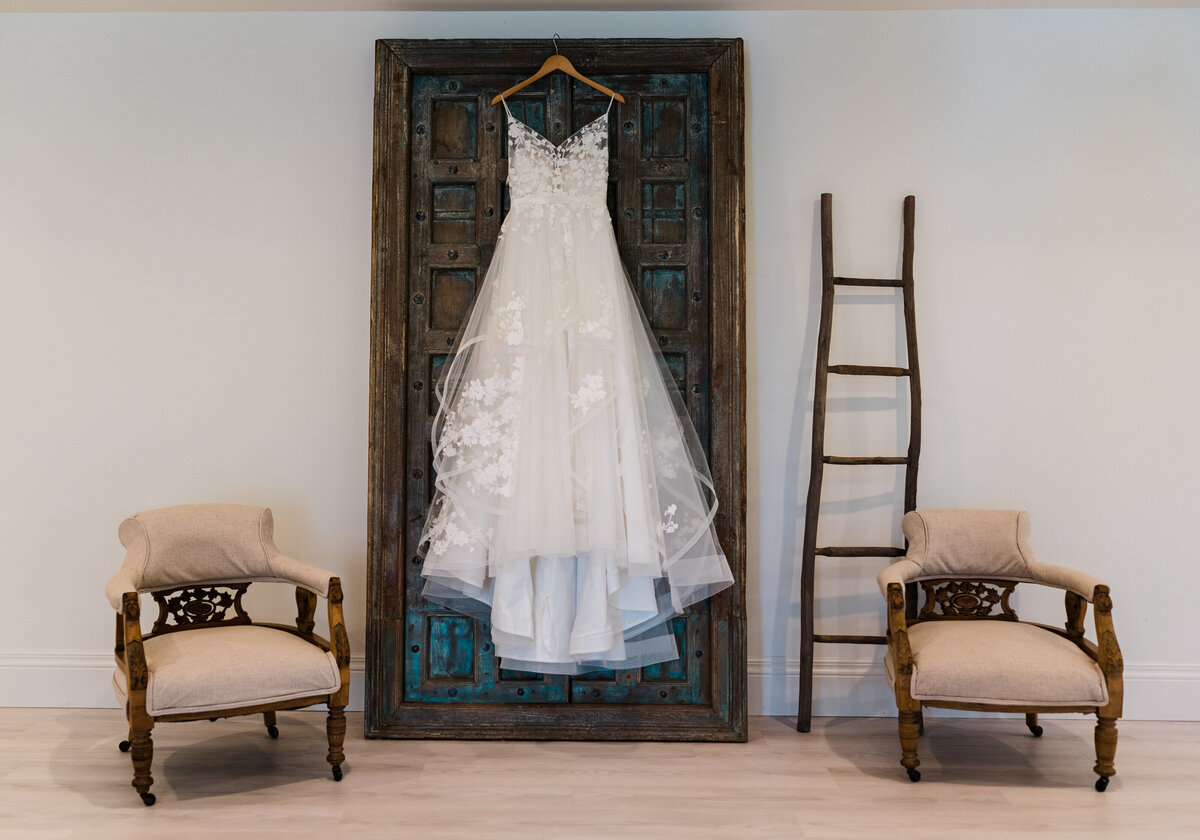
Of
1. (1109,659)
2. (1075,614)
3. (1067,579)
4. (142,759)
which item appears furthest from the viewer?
(1075,614)

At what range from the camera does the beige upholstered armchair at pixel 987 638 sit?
2652 mm

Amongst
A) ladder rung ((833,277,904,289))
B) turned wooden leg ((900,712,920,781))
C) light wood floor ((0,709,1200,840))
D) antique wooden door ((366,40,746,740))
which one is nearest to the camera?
light wood floor ((0,709,1200,840))

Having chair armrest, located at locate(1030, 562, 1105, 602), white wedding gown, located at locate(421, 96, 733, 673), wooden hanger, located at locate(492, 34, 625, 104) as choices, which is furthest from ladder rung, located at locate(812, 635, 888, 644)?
wooden hanger, located at locate(492, 34, 625, 104)

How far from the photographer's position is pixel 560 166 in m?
3.20

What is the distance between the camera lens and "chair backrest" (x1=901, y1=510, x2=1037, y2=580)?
10.1 feet

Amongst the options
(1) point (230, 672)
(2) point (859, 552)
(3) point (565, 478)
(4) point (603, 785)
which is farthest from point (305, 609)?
(2) point (859, 552)

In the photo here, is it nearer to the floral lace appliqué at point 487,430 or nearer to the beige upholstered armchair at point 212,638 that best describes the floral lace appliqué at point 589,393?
the floral lace appliqué at point 487,430

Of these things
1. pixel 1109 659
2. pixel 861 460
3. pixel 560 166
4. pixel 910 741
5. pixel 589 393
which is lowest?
pixel 910 741

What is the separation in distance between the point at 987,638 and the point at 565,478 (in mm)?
1451

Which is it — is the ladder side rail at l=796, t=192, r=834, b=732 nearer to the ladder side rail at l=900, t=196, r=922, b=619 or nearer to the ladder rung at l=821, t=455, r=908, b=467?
the ladder rung at l=821, t=455, r=908, b=467

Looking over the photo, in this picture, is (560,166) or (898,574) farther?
(560,166)

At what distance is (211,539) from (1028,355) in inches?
123

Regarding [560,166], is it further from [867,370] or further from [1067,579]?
[1067,579]

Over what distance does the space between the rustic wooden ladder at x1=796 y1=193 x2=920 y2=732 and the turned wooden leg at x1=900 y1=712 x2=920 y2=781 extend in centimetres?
47
